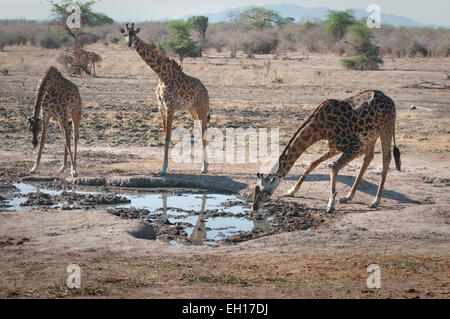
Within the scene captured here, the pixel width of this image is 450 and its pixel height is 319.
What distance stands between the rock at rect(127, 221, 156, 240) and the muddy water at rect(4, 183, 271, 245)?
157mm

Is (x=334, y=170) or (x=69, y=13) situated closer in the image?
(x=334, y=170)

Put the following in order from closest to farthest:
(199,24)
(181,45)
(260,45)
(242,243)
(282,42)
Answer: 1. (242,243)
2. (181,45)
3. (260,45)
4. (199,24)
5. (282,42)

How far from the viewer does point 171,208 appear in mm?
9453

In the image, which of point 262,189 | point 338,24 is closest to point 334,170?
point 262,189

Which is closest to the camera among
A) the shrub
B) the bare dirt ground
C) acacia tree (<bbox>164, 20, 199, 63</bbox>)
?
the bare dirt ground

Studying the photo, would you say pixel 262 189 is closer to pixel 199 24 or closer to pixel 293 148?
pixel 293 148

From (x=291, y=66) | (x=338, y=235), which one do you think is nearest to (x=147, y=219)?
(x=338, y=235)

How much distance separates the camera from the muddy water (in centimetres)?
822

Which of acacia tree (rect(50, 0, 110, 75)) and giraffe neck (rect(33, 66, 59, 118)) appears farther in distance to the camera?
acacia tree (rect(50, 0, 110, 75))

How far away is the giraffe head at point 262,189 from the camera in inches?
338

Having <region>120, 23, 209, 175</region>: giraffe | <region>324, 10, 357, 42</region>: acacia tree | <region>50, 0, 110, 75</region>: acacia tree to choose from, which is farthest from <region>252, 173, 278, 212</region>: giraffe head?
<region>324, 10, 357, 42</region>: acacia tree

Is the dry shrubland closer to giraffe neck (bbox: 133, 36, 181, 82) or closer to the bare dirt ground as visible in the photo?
the bare dirt ground

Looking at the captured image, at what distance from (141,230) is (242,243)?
1326mm

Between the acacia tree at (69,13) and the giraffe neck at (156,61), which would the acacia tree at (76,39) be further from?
the giraffe neck at (156,61)
